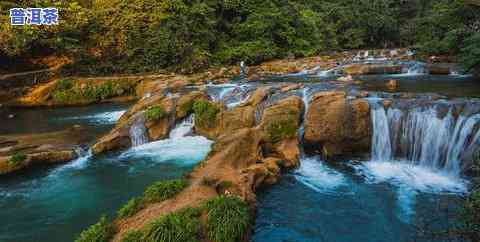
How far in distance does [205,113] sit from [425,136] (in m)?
7.52

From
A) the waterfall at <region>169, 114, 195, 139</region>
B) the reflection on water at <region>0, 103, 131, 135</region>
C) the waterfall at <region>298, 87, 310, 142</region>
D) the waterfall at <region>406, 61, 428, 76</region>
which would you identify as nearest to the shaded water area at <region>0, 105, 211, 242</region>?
the waterfall at <region>169, 114, 195, 139</region>

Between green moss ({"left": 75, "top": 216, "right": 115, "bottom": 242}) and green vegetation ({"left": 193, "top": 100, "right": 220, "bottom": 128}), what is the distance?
24.8 ft

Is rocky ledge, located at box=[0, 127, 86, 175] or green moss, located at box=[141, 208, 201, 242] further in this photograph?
rocky ledge, located at box=[0, 127, 86, 175]

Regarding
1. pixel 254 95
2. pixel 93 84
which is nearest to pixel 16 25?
pixel 93 84

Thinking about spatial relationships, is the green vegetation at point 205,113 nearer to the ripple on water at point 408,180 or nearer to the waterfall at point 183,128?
the waterfall at point 183,128

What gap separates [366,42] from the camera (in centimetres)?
3712

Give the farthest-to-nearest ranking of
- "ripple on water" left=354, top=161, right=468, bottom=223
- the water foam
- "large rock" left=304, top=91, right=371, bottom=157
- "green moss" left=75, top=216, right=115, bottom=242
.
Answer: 1. "large rock" left=304, top=91, right=371, bottom=157
2. the water foam
3. "ripple on water" left=354, top=161, right=468, bottom=223
4. "green moss" left=75, top=216, right=115, bottom=242

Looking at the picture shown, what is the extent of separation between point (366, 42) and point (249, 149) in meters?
31.6

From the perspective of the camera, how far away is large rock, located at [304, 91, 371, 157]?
36.9 ft

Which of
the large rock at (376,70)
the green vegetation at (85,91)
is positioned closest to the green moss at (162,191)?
the large rock at (376,70)

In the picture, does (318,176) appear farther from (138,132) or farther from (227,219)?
(138,132)

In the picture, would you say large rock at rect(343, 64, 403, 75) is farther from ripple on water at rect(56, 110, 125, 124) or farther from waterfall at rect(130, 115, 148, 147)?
ripple on water at rect(56, 110, 125, 124)

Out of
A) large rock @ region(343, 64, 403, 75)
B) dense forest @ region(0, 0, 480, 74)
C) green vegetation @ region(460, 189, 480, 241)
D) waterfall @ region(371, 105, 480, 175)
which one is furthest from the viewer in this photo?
dense forest @ region(0, 0, 480, 74)

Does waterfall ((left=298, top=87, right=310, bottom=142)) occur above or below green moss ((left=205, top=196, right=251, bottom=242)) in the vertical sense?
above
